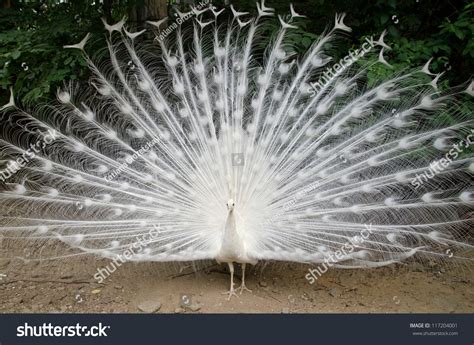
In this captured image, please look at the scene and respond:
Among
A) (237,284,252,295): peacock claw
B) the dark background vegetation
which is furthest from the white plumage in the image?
the dark background vegetation

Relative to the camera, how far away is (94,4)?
4.71 m

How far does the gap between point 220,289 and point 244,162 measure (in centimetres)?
108

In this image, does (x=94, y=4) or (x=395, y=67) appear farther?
(x=94, y=4)

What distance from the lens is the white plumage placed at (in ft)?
11.6

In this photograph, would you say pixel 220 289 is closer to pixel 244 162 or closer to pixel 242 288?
pixel 242 288

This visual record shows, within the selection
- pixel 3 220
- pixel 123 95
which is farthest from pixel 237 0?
pixel 3 220

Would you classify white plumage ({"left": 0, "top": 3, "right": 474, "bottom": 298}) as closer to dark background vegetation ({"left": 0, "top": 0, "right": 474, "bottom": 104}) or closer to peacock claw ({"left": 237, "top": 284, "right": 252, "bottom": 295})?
peacock claw ({"left": 237, "top": 284, "right": 252, "bottom": 295})

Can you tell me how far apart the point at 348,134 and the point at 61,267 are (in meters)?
2.77

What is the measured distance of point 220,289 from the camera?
3750 millimetres

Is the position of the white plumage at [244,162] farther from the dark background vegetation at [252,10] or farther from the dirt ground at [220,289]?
the dark background vegetation at [252,10]

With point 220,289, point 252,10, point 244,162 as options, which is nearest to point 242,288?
point 220,289

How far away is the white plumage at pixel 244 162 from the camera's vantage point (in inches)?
139

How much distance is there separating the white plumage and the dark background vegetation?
37 centimetres
